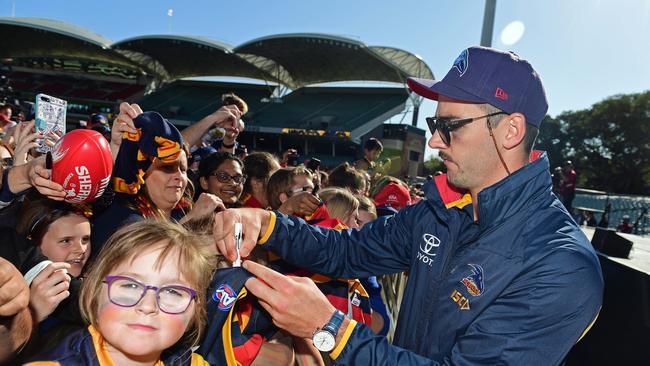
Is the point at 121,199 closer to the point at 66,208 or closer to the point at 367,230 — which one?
the point at 66,208

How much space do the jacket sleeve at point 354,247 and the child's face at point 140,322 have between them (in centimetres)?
82

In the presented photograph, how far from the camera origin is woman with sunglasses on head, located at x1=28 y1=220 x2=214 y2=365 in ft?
4.64

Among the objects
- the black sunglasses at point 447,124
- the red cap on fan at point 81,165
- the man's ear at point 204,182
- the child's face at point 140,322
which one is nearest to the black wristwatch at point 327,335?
the child's face at point 140,322

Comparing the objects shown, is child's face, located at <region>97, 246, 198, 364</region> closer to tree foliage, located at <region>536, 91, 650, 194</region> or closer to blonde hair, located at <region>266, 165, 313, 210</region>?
blonde hair, located at <region>266, 165, 313, 210</region>

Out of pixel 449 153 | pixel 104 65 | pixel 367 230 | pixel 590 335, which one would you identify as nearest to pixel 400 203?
pixel 590 335

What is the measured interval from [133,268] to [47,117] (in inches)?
67.7

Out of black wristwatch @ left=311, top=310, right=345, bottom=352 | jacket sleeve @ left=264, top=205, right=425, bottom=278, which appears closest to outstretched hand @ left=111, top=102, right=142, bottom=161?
jacket sleeve @ left=264, top=205, right=425, bottom=278

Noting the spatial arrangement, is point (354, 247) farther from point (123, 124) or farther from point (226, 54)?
point (226, 54)

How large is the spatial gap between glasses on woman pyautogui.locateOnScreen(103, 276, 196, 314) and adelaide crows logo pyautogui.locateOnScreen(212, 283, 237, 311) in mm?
173

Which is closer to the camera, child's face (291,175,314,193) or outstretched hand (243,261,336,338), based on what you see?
outstretched hand (243,261,336,338)

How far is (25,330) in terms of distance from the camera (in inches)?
58.5

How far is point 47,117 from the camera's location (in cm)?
270

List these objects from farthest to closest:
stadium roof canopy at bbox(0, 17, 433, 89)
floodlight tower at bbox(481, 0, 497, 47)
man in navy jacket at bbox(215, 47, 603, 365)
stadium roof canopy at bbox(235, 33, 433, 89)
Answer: stadium roof canopy at bbox(0, 17, 433, 89) → stadium roof canopy at bbox(235, 33, 433, 89) → floodlight tower at bbox(481, 0, 497, 47) → man in navy jacket at bbox(215, 47, 603, 365)

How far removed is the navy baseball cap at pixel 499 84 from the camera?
184 centimetres
